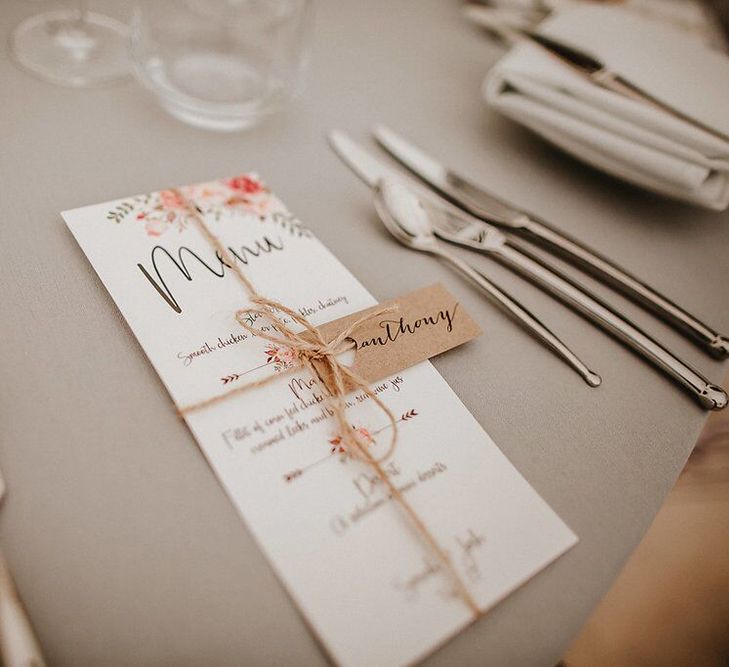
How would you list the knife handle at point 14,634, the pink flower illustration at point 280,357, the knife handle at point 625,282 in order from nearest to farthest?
the knife handle at point 14,634, the pink flower illustration at point 280,357, the knife handle at point 625,282

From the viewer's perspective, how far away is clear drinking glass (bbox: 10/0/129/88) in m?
0.61

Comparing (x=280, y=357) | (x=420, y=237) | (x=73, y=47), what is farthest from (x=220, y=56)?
(x=280, y=357)

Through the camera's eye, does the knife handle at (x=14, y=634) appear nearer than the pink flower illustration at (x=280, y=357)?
Yes

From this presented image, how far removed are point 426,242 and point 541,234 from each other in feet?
0.42

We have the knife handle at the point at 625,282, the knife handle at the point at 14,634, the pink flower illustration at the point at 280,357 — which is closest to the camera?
the knife handle at the point at 14,634

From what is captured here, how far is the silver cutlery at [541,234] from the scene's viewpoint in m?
0.53

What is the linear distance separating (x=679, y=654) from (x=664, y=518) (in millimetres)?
232

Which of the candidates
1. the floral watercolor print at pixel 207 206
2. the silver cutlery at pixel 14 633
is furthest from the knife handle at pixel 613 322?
the silver cutlery at pixel 14 633

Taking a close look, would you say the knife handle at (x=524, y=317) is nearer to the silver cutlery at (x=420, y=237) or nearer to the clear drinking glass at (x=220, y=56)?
the silver cutlery at (x=420, y=237)

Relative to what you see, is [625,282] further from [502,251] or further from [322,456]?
[322,456]

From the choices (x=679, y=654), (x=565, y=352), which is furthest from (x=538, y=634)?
(x=679, y=654)

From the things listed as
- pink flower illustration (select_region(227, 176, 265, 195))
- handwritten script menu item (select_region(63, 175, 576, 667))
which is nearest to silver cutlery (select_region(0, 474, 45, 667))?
handwritten script menu item (select_region(63, 175, 576, 667))

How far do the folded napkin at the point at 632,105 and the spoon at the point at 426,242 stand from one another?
21 cm

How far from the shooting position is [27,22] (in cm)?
66
